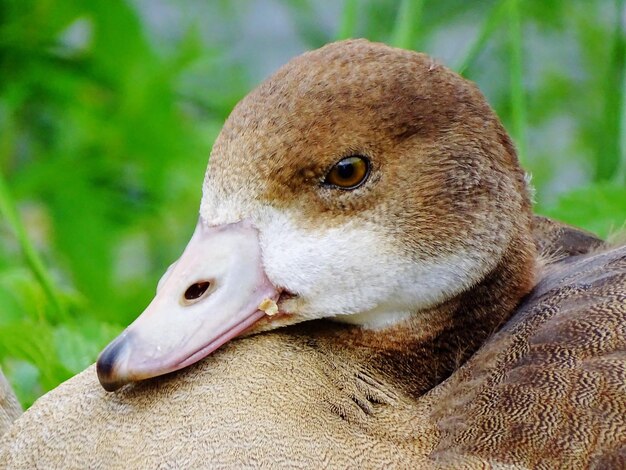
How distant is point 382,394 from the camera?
1.82m

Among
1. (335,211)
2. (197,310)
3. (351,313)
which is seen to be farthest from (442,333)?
(197,310)

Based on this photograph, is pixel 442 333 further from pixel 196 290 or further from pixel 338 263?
pixel 196 290

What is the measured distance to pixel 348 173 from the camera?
70.1 inches

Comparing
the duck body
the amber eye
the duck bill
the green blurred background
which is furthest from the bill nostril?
the green blurred background

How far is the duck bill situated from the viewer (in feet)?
5.61

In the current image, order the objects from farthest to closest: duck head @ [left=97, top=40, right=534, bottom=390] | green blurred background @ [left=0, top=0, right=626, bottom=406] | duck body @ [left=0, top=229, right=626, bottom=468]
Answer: green blurred background @ [left=0, top=0, right=626, bottom=406] → duck head @ [left=97, top=40, right=534, bottom=390] → duck body @ [left=0, top=229, right=626, bottom=468]

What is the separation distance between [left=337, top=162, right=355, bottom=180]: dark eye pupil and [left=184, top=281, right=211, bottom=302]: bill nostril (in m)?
0.24

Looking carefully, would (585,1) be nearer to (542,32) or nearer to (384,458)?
(542,32)

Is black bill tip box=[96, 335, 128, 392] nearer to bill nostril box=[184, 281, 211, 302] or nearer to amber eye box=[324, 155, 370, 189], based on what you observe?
bill nostril box=[184, 281, 211, 302]

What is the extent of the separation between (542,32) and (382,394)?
2.08m

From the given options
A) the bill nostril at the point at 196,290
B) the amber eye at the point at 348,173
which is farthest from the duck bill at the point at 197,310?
the amber eye at the point at 348,173

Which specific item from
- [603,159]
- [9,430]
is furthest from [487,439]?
[603,159]

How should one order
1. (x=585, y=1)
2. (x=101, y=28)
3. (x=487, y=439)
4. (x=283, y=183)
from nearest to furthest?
(x=487, y=439) → (x=283, y=183) → (x=101, y=28) → (x=585, y=1)

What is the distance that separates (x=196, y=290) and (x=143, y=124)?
4.42ft
